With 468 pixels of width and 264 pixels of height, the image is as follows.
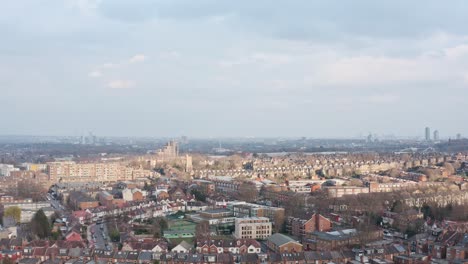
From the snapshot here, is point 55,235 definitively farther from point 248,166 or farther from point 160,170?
point 248,166

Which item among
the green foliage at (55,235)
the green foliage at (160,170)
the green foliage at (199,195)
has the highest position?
the green foliage at (160,170)

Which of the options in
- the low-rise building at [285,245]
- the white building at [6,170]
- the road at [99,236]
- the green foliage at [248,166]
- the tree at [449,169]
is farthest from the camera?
the green foliage at [248,166]

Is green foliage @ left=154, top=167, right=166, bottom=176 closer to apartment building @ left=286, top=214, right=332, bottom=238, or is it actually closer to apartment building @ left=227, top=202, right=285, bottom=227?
apartment building @ left=227, top=202, right=285, bottom=227

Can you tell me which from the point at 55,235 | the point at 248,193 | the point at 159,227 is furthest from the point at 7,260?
the point at 248,193

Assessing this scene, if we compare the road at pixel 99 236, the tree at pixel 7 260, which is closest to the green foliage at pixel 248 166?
the road at pixel 99 236

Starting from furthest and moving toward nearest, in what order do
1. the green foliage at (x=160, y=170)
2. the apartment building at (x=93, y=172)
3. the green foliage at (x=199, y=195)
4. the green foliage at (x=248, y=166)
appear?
the green foliage at (x=248, y=166) < the green foliage at (x=160, y=170) < the apartment building at (x=93, y=172) < the green foliage at (x=199, y=195)

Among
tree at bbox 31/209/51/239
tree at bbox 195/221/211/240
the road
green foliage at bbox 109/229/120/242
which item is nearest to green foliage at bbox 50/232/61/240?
tree at bbox 31/209/51/239

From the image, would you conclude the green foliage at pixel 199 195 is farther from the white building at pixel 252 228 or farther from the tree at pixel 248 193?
the white building at pixel 252 228

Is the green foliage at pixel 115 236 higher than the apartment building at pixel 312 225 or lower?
lower

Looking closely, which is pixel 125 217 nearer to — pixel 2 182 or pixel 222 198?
pixel 222 198
